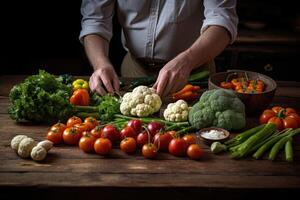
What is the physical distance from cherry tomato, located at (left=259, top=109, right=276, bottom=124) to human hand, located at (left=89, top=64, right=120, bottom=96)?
0.78 metres

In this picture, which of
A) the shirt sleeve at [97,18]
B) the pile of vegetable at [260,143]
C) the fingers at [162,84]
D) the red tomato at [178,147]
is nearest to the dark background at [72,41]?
the shirt sleeve at [97,18]

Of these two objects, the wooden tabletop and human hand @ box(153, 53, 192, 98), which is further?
human hand @ box(153, 53, 192, 98)

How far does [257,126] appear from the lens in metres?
2.03

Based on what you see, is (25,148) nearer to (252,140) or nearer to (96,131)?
(96,131)

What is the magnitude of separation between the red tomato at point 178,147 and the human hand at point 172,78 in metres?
0.48

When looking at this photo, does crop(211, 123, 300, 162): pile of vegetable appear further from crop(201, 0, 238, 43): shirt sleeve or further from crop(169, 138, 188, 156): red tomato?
crop(201, 0, 238, 43): shirt sleeve

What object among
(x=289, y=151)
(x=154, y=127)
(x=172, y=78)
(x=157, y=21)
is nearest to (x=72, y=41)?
(x=157, y=21)

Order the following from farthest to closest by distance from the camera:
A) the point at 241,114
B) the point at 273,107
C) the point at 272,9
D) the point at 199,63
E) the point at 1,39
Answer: the point at 272,9 < the point at 1,39 < the point at 199,63 < the point at 273,107 < the point at 241,114

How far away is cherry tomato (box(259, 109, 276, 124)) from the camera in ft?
6.74

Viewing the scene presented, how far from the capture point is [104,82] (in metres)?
2.31

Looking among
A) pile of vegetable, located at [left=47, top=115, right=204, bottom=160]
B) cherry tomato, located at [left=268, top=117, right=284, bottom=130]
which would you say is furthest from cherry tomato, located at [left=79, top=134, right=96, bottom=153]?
cherry tomato, located at [left=268, top=117, right=284, bottom=130]

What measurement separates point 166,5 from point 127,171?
4.50 feet
